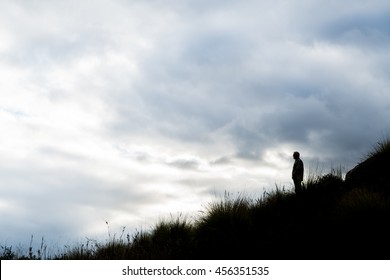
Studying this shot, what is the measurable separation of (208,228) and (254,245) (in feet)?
4.63

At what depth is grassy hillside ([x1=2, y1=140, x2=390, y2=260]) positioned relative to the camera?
10977 mm

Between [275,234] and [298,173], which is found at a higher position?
[298,173]

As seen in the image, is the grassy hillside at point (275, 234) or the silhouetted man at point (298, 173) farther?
the silhouetted man at point (298, 173)

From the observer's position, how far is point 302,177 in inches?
700

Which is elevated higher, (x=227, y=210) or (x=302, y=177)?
(x=302, y=177)

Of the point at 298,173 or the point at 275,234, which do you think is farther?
the point at 298,173

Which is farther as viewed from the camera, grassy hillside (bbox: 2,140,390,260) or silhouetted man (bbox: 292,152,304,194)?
silhouetted man (bbox: 292,152,304,194)

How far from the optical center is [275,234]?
40.3ft

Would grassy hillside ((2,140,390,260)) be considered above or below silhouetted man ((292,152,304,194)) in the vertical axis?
below

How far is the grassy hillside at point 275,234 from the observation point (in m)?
11.0
